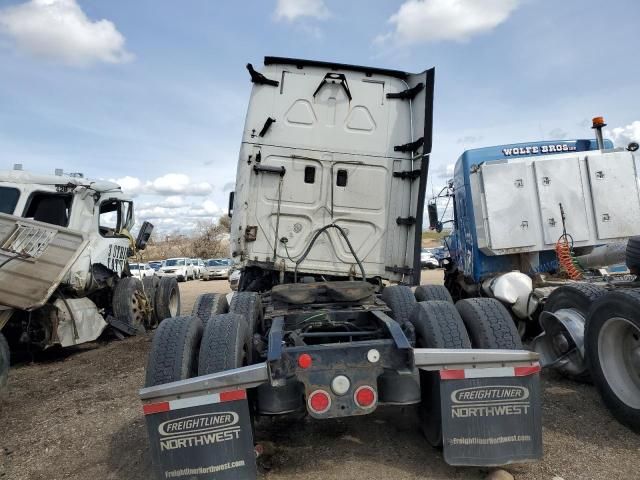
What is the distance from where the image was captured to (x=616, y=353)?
3.93 metres

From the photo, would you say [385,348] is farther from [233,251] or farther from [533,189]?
[533,189]

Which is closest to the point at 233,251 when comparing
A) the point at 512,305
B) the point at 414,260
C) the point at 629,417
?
the point at 414,260

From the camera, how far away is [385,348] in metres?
2.89

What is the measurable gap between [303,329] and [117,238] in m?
6.03

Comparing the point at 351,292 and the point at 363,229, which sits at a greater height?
the point at 363,229

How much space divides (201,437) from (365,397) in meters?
0.94

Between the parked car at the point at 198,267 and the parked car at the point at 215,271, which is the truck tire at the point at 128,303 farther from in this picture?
the parked car at the point at 198,267

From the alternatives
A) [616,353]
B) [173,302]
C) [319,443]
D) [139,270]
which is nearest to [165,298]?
[173,302]

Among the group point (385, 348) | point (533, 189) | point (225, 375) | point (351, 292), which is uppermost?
point (533, 189)

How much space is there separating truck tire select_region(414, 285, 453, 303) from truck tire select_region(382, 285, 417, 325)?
459 mm

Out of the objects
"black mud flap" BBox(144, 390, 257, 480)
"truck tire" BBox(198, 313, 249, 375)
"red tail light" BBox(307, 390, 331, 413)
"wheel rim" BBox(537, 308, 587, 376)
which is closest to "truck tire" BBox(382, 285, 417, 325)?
"wheel rim" BBox(537, 308, 587, 376)

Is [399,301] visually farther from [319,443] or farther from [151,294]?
[151,294]

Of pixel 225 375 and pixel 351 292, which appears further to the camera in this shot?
pixel 351 292

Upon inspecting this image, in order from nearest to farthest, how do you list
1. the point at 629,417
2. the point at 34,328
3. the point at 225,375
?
the point at 225,375 → the point at 629,417 → the point at 34,328
